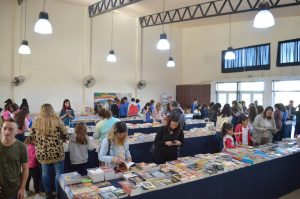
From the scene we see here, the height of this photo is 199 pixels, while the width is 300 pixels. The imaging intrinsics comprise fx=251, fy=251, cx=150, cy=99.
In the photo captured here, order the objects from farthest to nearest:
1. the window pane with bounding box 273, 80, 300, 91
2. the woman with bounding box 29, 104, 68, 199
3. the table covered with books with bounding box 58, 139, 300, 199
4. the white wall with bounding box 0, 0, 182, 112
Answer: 1. the window pane with bounding box 273, 80, 300, 91
2. the white wall with bounding box 0, 0, 182, 112
3. the woman with bounding box 29, 104, 68, 199
4. the table covered with books with bounding box 58, 139, 300, 199

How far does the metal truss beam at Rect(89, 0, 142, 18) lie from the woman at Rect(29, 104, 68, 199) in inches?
242

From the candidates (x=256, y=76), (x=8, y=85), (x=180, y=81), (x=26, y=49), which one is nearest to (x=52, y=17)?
(x=8, y=85)

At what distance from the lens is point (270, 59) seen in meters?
11.7

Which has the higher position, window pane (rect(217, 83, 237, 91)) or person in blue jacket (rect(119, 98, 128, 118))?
window pane (rect(217, 83, 237, 91))

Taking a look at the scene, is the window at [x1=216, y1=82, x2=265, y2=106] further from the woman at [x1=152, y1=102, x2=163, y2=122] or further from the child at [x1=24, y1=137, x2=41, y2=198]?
the child at [x1=24, y1=137, x2=41, y2=198]

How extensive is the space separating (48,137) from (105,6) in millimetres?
7931

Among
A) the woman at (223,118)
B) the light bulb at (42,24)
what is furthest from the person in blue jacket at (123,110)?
the light bulb at (42,24)

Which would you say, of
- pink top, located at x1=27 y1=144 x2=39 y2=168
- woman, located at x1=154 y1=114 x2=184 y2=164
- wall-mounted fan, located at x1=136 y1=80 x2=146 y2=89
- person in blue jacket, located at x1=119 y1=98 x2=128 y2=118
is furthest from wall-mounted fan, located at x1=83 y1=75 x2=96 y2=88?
woman, located at x1=154 y1=114 x2=184 y2=164

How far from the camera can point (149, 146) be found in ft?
17.1

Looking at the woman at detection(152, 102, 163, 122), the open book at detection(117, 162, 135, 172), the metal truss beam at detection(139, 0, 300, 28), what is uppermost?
the metal truss beam at detection(139, 0, 300, 28)

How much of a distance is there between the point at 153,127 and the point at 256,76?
295 inches

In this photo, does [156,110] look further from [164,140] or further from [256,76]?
[256,76]

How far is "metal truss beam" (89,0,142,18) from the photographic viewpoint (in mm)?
8914

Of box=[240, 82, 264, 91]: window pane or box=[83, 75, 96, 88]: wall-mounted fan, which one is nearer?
box=[83, 75, 96, 88]: wall-mounted fan
